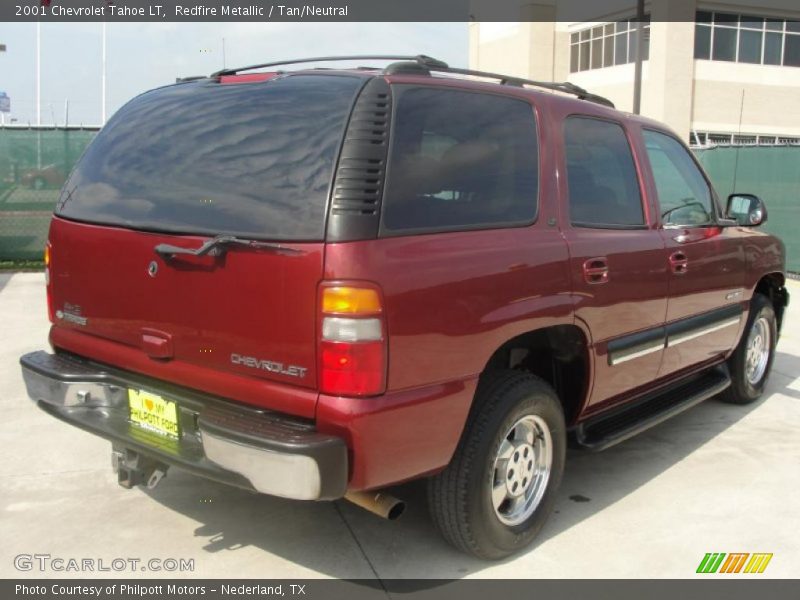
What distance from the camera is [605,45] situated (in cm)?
3541

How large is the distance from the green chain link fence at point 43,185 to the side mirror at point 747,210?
7.67 metres

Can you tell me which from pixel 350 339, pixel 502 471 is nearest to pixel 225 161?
pixel 350 339

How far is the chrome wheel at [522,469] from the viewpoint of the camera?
3.38m

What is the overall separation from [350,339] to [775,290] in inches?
176

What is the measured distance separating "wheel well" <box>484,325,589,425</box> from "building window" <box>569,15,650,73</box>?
104 ft

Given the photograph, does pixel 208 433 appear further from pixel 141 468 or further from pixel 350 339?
pixel 141 468

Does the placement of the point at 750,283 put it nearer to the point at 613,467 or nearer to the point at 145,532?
the point at 613,467

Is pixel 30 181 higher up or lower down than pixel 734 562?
higher up

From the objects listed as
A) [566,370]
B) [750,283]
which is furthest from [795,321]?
[566,370]

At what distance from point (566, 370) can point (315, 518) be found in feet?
4.62

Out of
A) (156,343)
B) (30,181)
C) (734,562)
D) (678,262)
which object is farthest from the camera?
(30,181)

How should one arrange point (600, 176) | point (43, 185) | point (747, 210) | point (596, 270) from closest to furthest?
point (596, 270)
point (600, 176)
point (747, 210)
point (43, 185)

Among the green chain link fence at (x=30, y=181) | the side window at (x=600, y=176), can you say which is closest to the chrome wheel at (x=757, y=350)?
the side window at (x=600, y=176)

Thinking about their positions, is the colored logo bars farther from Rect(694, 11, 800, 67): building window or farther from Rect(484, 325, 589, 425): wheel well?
Rect(694, 11, 800, 67): building window
